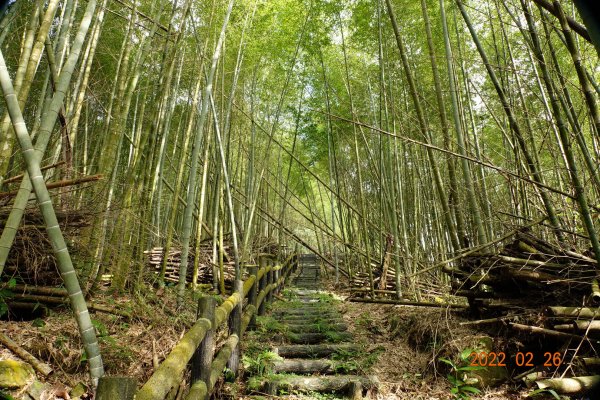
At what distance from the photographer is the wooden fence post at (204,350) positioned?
5.48 ft

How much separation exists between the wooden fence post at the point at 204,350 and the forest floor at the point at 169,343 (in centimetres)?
47

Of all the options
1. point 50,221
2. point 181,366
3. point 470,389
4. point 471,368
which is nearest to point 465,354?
point 471,368

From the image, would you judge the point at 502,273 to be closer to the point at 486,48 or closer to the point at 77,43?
the point at 77,43

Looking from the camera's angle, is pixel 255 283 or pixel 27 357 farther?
pixel 255 283

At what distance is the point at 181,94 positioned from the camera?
19.3 ft

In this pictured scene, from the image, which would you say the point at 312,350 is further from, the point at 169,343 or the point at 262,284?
the point at 262,284

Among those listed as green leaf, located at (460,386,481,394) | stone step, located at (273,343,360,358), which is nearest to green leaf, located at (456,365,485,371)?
green leaf, located at (460,386,481,394)

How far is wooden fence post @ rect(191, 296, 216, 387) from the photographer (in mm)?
1669

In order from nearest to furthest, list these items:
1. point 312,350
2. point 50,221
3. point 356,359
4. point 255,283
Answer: point 50,221 → point 356,359 → point 312,350 → point 255,283

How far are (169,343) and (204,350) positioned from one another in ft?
2.43

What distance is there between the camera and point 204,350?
66.6 inches

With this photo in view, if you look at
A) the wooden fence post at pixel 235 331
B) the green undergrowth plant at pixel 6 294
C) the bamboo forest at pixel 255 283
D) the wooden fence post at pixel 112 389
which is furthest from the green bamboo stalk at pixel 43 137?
the wooden fence post at pixel 235 331

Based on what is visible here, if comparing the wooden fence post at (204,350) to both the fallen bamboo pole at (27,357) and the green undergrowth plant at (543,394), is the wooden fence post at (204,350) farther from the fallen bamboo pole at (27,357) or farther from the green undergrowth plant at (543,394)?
the green undergrowth plant at (543,394)

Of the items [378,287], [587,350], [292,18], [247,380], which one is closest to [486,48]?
[292,18]
